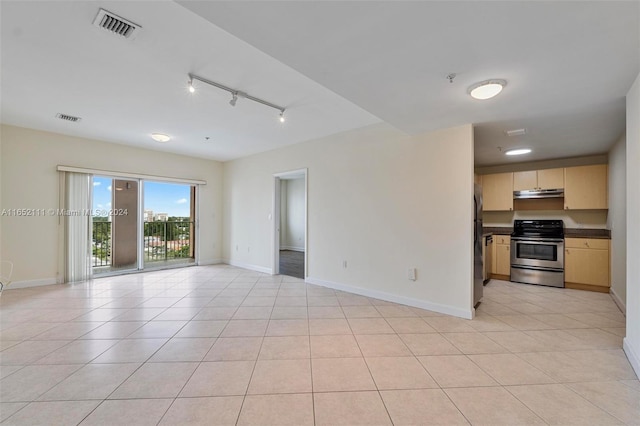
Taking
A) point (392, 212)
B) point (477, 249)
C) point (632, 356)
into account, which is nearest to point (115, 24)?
point (392, 212)

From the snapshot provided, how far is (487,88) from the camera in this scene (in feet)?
7.37

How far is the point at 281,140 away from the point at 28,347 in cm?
414

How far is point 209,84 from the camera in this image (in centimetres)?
278

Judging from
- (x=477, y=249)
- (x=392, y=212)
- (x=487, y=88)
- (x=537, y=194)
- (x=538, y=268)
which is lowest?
(x=538, y=268)

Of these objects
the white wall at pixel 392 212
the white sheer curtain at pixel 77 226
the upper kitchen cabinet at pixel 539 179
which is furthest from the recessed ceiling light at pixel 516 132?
the white sheer curtain at pixel 77 226

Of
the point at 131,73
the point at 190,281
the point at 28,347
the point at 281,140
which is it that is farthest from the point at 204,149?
the point at 28,347

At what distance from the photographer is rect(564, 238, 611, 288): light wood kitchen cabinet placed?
445 centimetres

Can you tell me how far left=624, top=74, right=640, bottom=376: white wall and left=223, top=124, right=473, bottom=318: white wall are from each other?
4.19ft

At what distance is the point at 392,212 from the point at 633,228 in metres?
2.31

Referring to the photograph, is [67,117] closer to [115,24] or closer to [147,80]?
[147,80]

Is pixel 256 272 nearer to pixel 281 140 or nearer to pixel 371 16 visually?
pixel 281 140

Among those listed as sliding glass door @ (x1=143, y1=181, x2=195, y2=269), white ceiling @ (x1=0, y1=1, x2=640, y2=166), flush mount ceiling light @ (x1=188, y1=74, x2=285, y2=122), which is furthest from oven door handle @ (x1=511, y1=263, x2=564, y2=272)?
sliding glass door @ (x1=143, y1=181, x2=195, y2=269)

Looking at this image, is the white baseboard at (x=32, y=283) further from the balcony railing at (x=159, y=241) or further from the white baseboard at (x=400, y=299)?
the white baseboard at (x=400, y=299)

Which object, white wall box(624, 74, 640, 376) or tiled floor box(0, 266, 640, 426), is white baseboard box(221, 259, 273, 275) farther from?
white wall box(624, 74, 640, 376)
